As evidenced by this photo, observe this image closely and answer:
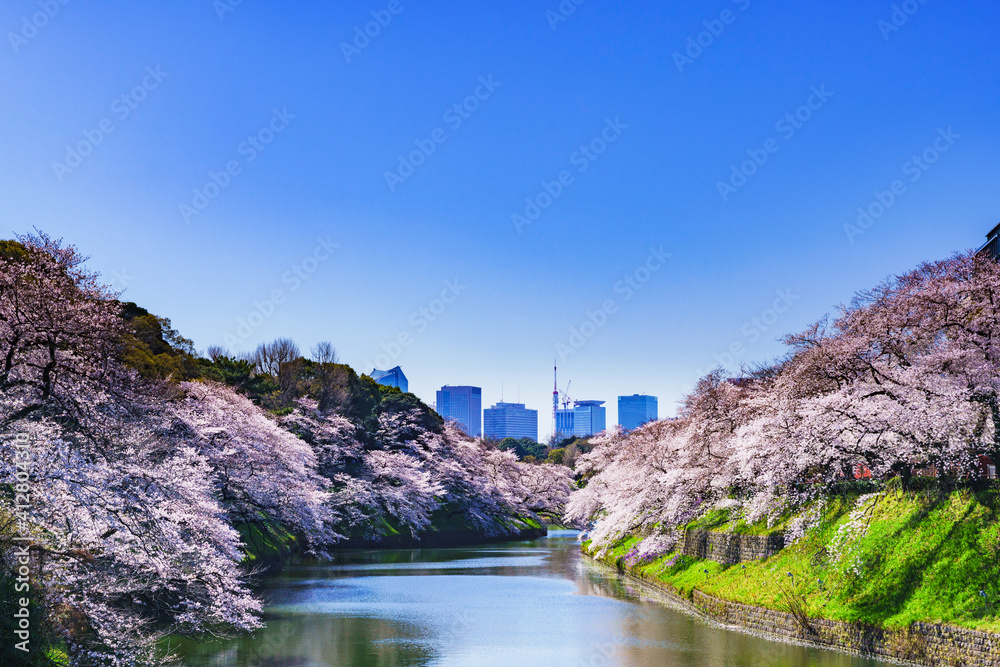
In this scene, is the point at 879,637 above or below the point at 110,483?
below

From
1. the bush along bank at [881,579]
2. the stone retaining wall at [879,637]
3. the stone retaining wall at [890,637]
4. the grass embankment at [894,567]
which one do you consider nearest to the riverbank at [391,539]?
the stone retaining wall at [879,637]

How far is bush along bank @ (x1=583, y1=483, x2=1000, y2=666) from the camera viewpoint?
19016mm

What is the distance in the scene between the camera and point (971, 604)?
18.9m

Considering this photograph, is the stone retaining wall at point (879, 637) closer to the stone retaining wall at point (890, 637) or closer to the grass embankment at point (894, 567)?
the stone retaining wall at point (890, 637)

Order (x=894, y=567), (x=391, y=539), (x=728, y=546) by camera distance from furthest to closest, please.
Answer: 1. (x=391, y=539)
2. (x=728, y=546)
3. (x=894, y=567)

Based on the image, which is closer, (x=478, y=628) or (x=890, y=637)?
(x=890, y=637)

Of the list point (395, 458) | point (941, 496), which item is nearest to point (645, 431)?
point (395, 458)

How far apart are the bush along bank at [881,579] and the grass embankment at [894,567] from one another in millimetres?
37

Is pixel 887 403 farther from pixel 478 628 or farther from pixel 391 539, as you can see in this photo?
pixel 391 539

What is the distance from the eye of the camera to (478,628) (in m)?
26.7

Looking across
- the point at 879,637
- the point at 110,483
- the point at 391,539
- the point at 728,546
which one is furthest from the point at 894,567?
the point at 391,539

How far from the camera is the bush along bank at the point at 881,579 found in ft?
62.4

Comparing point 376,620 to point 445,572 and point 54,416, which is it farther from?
point 445,572

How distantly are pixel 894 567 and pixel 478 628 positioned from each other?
Result: 13608mm
